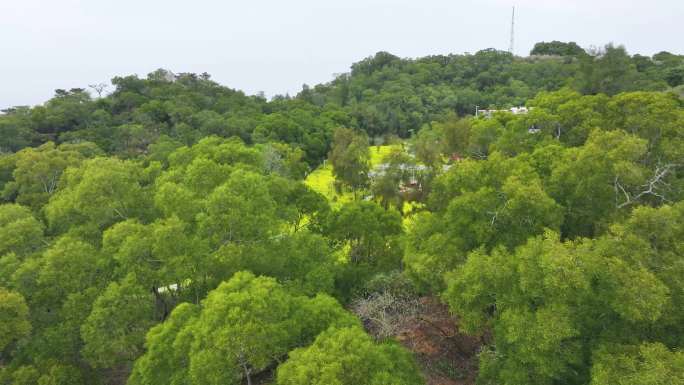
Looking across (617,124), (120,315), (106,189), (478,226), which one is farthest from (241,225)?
(617,124)

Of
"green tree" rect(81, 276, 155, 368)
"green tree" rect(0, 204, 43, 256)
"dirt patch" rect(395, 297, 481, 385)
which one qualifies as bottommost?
"dirt patch" rect(395, 297, 481, 385)

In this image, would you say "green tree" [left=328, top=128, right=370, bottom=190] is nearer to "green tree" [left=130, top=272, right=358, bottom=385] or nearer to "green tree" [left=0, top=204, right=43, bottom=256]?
"green tree" [left=0, top=204, right=43, bottom=256]

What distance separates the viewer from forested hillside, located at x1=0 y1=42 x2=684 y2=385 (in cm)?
734

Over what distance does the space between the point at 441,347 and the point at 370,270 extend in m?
3.31

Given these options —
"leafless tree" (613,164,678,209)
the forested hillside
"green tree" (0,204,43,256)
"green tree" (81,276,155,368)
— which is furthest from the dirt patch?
"green tree" (0,204,43,256)

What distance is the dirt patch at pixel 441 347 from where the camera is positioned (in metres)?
11.1

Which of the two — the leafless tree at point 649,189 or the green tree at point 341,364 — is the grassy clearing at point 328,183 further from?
the green tree at point 341,364

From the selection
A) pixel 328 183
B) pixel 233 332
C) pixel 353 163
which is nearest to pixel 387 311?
pixel 233 332

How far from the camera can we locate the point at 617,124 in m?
13.9

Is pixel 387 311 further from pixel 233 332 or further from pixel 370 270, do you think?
pixel 233 332

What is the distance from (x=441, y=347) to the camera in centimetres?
1208

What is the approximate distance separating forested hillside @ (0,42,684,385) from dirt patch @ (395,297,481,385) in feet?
0.20

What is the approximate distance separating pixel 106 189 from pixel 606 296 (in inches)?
484

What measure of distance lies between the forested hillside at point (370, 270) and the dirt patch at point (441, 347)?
0.06m
